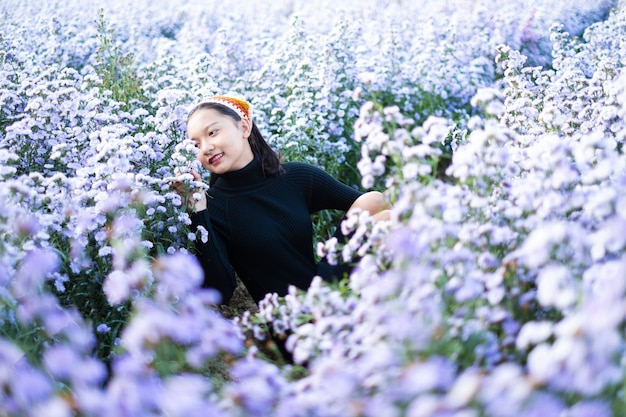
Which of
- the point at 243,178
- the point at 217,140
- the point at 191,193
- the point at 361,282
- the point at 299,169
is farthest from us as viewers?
the point at 299,169

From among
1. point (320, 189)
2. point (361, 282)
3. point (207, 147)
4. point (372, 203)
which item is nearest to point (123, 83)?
point (207, 147)

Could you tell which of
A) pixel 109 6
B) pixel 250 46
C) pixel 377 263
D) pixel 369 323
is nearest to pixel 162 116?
pixel 377 263

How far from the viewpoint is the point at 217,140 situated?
351 cm

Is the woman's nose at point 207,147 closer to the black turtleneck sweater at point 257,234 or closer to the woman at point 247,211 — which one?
the woman at point 247,211

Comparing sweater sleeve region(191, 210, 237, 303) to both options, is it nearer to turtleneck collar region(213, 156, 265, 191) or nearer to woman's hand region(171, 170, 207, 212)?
woman's hand region(171, 170, 207, 212)

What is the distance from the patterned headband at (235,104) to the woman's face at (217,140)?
10cm

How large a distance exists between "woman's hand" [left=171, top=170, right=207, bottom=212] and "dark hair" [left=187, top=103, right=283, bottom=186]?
0.40 meters

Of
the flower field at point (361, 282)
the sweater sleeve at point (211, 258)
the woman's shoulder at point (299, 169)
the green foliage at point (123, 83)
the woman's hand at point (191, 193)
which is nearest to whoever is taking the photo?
the flower field at point (361, 282)

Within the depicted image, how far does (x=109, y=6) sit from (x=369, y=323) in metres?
10.2

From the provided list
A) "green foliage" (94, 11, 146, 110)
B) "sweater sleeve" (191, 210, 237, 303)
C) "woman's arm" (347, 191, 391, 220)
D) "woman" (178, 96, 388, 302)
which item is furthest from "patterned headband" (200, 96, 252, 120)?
"green foliage" (94, 11, 146, 110)

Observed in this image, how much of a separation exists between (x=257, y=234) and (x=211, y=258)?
29 centimetres

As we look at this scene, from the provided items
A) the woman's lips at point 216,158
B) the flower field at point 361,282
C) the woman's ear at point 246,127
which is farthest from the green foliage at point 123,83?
the woman's lips at point 216,158

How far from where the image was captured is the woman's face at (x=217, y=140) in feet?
11.5

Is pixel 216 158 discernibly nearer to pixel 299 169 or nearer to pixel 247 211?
pixel 247 211
